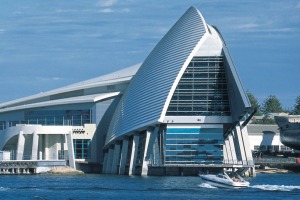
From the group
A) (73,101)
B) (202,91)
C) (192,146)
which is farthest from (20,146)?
(202,91)

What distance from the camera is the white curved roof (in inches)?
6033

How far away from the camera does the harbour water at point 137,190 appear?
93062 millimetres

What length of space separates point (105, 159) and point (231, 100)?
23910 mm

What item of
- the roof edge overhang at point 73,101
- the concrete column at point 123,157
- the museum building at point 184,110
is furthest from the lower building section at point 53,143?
the concrete column at point 123,157

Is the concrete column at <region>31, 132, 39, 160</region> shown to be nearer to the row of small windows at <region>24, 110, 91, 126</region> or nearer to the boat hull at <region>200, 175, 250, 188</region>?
the row of small windows at <region>24, 110, 91, 126</region>

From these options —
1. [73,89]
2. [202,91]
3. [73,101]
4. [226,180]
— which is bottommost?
[226,180]

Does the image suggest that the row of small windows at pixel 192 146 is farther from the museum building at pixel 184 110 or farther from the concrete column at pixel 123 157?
the concrete column at pixel 123 157

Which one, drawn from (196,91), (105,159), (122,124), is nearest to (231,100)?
(196,91)

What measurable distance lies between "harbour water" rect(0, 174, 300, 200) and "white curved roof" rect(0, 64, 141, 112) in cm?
3532

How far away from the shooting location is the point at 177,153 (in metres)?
129

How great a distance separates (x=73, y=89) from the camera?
513 feet

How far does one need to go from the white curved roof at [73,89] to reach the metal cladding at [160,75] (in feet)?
44.1

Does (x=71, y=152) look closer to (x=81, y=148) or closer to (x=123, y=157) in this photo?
(x=81, y=148)

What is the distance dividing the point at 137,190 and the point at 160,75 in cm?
3257
